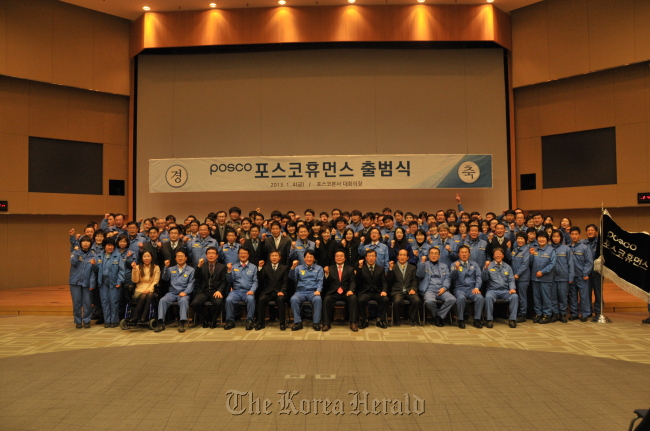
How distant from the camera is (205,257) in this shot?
7.21 metres

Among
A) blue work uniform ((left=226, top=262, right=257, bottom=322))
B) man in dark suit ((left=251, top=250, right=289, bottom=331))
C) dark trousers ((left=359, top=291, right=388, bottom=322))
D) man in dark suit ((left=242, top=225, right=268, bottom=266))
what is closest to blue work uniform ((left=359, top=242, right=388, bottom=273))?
dark trousers ((left=359, top=291, right=388, bottom=322))

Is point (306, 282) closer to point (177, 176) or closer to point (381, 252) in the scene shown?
point (381, 252)

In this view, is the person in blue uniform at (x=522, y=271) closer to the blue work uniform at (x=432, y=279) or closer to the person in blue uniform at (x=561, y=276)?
the person in blue uniform at (x=561, y=276)

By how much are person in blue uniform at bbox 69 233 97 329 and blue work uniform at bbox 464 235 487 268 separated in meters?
5.71

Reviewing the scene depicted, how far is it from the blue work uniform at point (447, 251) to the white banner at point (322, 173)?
245cm

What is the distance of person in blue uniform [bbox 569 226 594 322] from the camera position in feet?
22.6

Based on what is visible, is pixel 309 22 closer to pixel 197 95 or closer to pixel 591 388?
pixel 197 95

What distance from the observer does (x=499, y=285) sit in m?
6.68

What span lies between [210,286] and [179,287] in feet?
1.43

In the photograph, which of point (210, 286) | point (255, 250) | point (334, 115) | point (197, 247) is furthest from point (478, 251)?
point (334, 115)

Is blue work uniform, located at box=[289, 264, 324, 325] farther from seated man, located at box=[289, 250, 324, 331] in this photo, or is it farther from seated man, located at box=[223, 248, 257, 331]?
seated man, located at box=[223, 248, 257, 331]

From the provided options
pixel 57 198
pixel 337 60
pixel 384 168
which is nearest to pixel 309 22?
pixel 337 60

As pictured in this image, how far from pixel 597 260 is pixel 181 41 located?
29.9ft

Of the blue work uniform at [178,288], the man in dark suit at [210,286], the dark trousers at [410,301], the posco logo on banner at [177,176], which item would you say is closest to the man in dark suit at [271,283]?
the man in dark suit at [210,286]
